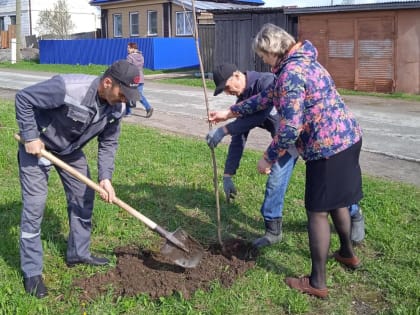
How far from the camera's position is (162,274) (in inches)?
154

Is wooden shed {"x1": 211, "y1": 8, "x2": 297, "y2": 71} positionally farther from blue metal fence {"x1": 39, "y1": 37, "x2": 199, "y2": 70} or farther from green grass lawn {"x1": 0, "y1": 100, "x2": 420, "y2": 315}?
green grass lawn {"x1": 0, "y1": 100, "x2": 420, "y2": 315}

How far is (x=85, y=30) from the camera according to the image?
38.2m

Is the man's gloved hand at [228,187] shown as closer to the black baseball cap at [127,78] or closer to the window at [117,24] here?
the black baseball cap at [127,78]

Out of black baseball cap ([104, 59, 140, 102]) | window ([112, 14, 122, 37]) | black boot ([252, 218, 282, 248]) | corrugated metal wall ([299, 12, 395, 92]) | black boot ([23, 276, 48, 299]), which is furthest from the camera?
window ([112, 14, 122, 37])

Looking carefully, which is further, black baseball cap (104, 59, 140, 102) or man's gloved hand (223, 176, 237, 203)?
man's gloved hand (223, 176, 237, 203)

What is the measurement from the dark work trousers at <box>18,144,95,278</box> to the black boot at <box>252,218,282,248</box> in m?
1.42

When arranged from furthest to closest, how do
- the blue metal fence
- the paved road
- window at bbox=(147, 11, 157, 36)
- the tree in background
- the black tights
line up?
the tree in background
window at bbox=(147, 11, 157, 36)
the blue metal fence
the paved road
the black tights

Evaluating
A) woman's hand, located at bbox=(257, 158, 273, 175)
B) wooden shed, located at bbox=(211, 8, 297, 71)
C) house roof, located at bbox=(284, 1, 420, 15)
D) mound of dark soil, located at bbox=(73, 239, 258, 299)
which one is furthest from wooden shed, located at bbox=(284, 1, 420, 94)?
woman's hand, located at bbox=(257, 158, 273, 175)

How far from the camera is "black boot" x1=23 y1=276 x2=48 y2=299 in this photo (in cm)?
364

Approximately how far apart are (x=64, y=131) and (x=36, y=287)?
1.08 metres

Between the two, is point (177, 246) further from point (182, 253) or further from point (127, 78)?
point (127, 78)

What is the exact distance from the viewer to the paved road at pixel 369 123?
7329 mm

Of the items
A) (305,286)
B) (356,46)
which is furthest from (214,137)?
(356,46)

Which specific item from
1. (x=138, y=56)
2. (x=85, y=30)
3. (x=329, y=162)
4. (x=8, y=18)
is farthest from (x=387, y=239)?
(x=8, y=18)
